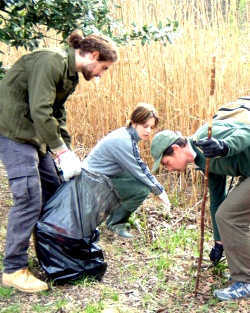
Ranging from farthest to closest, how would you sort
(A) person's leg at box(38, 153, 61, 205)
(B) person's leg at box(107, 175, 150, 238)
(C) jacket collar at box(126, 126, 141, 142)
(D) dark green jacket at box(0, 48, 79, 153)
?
(B) person's leg at box(107, 175, 150, 238)
(C) jacket collar at box(126, 126, 141, 142)
(A) person's leg at box(38, 153, 61, 205)
(D) dark green jacket at box(0, 48, 79, 153)

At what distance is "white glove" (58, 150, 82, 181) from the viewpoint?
345cm

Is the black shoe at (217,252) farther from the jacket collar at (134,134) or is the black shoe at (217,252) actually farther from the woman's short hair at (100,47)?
the woman's short hair at (100,47)

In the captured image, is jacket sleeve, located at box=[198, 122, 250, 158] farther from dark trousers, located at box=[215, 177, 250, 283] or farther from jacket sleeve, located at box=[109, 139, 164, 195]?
jacket sleeve, located at box=[109, 139, 164, 195]

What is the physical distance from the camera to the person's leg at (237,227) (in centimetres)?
345

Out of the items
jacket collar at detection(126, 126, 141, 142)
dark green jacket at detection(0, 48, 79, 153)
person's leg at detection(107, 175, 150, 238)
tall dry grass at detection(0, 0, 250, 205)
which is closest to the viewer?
dark green jacket at detection(0, 48, 79, 153)

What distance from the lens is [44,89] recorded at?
320 centimetres

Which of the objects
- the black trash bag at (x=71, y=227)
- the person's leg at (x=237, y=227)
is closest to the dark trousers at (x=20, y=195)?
the black trash bag at (x=71, y=227)

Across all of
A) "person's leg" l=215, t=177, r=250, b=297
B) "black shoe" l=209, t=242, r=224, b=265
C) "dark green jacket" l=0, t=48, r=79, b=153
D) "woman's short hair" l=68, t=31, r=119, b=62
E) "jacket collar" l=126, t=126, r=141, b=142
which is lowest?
"black shoe" l=209, t=242, r=224, b=265

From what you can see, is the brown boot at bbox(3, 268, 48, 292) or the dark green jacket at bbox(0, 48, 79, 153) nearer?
the dark green jacket at bbox(0, 48, 79, 153)

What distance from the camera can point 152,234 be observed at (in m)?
4.83

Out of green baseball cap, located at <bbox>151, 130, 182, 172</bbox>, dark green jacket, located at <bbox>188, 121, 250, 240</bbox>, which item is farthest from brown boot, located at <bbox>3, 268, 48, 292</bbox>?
dark green jacket, located at <bbox>188, 121, 250, 240</bbox>

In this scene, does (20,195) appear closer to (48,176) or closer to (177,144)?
(48,176)

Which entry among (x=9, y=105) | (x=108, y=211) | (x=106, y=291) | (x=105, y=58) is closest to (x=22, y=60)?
(x=9, y=105)

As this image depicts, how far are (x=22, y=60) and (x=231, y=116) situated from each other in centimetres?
140
